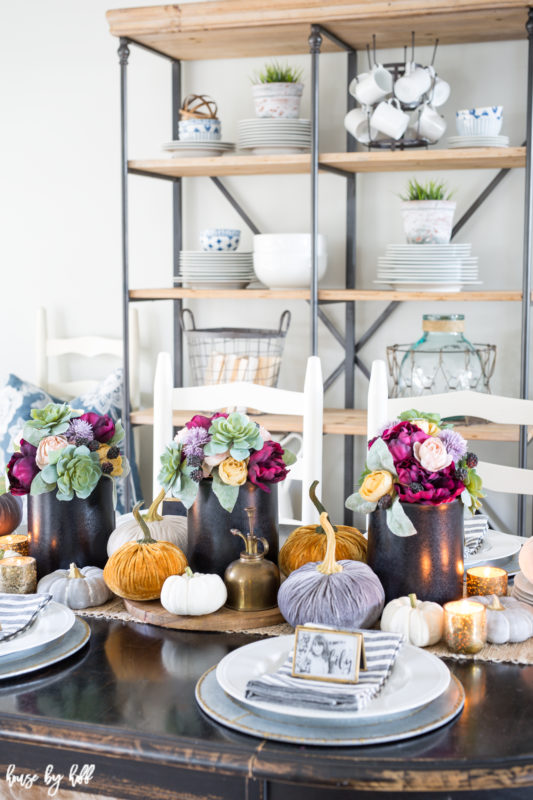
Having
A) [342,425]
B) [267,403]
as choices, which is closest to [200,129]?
[342,425]

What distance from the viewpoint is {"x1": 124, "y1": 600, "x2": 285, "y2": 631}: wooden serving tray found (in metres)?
1.23

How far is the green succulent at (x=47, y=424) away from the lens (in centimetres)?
142

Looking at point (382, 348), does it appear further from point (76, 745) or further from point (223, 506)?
point (76, 745)

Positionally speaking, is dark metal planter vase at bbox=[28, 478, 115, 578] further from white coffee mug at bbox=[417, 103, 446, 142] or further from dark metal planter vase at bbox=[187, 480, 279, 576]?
white coffee mug at bbox=[417, 103, 446, 142]

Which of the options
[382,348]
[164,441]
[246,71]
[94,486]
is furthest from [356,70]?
[94,486]

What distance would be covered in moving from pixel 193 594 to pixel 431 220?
5.44 feet

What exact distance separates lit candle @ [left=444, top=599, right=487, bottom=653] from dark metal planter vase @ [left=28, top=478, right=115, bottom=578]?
0.55m

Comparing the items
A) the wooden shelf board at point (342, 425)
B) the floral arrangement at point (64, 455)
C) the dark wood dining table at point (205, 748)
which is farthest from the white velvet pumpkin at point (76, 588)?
the wooden shelf board at point (342, 425)

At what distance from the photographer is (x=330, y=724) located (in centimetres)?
93

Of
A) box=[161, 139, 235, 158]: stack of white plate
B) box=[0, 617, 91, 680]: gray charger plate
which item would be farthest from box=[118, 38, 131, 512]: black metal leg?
box=[0, 617, 91, 680]: gray charger plate

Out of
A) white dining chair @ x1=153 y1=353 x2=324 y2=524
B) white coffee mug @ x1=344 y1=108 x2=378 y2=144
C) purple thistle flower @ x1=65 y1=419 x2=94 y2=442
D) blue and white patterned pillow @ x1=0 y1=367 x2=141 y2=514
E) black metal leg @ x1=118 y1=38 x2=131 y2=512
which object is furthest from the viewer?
blue and white patterned pillow @ x1=0 y1=367 x2=141 y2=514

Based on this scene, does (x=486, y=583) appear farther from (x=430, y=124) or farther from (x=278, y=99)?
(x=278, y=99)

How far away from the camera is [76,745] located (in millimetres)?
940

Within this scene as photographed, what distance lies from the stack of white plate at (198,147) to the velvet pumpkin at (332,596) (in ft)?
6.13
